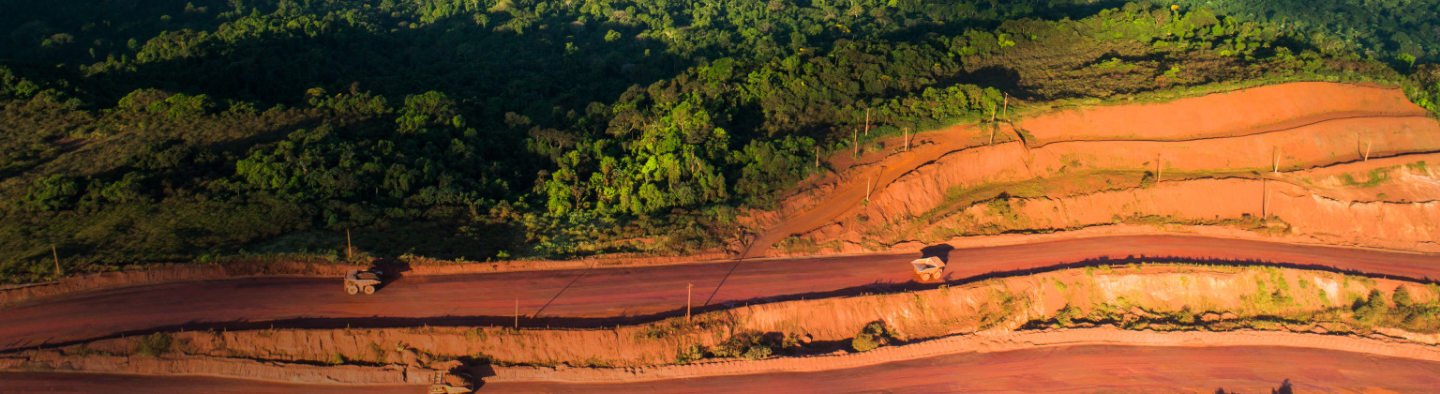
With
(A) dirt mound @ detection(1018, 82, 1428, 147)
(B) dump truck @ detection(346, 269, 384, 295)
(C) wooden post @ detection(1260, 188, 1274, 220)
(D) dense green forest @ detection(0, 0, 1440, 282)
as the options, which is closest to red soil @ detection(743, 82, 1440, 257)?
(A) dirt mound @ detection(1018, 82, 1428, 147)

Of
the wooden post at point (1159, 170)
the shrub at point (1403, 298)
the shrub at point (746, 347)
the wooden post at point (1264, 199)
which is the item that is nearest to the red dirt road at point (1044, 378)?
the shrub at point (746, 347)

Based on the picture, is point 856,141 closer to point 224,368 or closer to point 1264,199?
point 1264,199

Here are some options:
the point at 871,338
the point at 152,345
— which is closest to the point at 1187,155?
the point at 871,338

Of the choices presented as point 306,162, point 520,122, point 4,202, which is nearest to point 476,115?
point 520,122

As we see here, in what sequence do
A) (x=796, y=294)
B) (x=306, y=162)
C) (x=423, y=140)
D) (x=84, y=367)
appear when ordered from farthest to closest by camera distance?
(x=423, y=140) → (x=306, y=162) → (x=796, y=294) → (x=84, y=367)

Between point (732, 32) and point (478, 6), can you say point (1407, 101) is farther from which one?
point (478, 6)

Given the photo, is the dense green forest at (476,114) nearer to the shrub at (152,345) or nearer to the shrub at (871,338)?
the shrub at (152,345)
